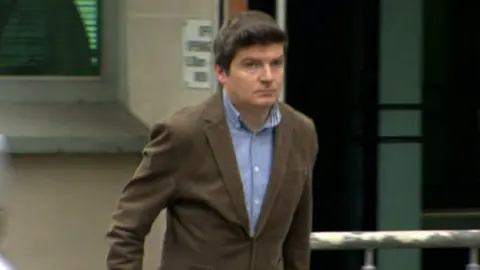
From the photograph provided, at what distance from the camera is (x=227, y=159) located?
3.59m

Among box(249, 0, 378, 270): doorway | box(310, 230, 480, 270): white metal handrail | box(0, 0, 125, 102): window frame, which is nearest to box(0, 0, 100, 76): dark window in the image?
box(0, 0, 125, 102): window frame

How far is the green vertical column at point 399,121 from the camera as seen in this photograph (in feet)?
21.8

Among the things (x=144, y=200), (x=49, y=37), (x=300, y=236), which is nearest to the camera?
(x=144, y=200)

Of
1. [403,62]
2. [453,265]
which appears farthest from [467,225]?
[403,62]

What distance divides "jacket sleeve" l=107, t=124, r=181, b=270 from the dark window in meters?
2.88

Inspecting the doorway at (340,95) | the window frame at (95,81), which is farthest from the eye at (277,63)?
the doorway at (340,95)

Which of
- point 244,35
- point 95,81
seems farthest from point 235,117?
point 95,81

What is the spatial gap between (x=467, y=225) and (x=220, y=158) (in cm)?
364

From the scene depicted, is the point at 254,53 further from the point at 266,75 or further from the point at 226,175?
the point at 226,175

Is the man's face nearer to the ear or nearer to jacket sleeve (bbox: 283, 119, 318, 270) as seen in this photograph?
the ear

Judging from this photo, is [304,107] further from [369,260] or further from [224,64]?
[224,64]

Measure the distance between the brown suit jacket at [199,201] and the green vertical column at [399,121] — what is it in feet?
10.2

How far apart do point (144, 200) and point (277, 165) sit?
0.41 m

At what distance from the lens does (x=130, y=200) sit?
3.63 meters
